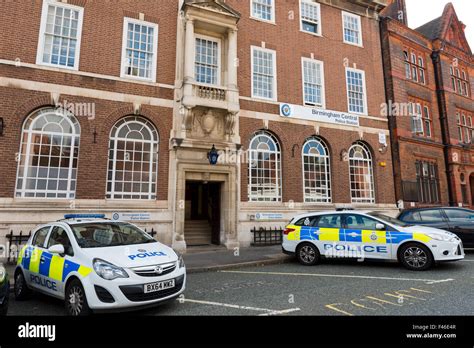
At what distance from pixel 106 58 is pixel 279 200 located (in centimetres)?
954

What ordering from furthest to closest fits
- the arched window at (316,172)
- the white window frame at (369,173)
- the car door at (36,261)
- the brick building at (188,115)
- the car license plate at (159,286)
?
the white window frame at (369,173) → the arched window at (316,172) → the brick building at (188,115) → the car door at (36,261) → the car license plate at (159,286)

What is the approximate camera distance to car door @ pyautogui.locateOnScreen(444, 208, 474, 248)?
9828mm

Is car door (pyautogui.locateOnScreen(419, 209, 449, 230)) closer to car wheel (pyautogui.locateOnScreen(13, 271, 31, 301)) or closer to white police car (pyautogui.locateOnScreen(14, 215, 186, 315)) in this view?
white police car (pyautogui.locateOnScreen(14, 215, 186, 315))

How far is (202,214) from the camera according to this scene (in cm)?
1522

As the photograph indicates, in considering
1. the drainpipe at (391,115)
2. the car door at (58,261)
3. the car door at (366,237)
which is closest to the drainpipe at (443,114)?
the drainpipe at (391,115)

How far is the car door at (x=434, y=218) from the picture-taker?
10.1m

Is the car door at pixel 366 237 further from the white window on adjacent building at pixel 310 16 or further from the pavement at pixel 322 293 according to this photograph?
the white window on adjacent building at pixel 310 16

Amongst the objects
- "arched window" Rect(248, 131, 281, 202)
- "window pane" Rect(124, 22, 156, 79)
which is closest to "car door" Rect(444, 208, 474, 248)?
"arched window" Rect(248, 131, 281, 202)

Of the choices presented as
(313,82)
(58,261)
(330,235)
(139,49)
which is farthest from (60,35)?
(330,235)

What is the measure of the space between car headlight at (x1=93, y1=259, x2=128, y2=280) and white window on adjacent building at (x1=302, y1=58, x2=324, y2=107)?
1294cm

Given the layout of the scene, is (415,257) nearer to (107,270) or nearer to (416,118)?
(107,270)

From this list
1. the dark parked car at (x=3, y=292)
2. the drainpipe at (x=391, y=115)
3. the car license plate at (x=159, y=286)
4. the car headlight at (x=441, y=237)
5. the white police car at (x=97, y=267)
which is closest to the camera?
the dark parked car at (x=3, y=292)

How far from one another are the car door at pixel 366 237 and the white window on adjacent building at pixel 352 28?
12622mm

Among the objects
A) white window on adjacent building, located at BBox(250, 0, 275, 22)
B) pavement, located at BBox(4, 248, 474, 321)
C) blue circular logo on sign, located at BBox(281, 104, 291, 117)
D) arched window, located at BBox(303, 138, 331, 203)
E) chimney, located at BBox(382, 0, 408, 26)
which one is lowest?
pavement, located at BBox(4, 248, 474, 321)
